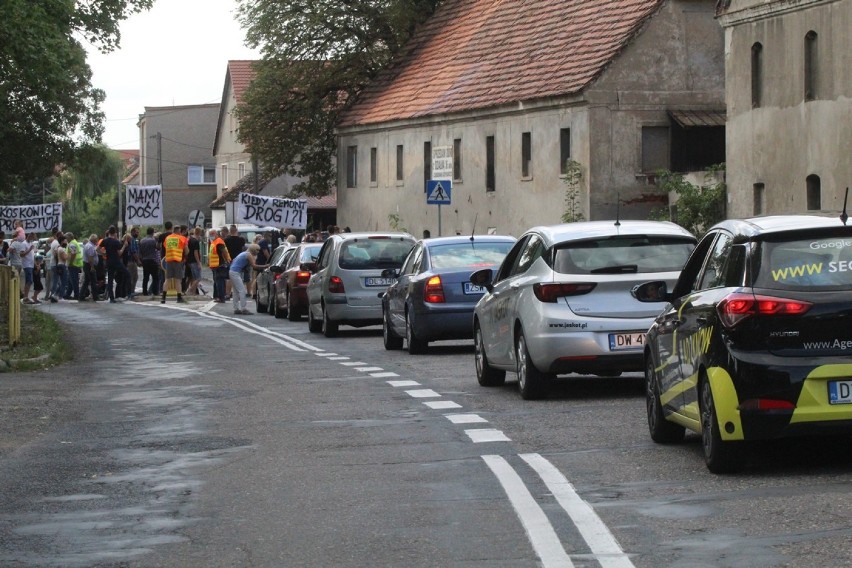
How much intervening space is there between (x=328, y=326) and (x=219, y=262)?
1691cm

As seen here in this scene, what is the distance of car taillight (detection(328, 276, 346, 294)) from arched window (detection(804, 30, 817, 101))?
1431 cm

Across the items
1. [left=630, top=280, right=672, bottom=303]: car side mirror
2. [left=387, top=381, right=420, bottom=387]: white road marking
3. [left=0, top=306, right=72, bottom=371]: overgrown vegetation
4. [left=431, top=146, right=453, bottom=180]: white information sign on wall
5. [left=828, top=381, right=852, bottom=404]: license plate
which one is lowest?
[left=387, top=381, right=420, bottom=387]: white road marking

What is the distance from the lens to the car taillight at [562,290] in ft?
50.4

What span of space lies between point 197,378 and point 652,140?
96.9ft

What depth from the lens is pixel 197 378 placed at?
20297mm

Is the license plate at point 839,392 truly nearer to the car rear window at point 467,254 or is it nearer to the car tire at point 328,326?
the car rear window at point 467,254

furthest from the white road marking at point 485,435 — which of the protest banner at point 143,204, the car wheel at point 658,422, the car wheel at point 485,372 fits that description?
the protest banner at point 143,204

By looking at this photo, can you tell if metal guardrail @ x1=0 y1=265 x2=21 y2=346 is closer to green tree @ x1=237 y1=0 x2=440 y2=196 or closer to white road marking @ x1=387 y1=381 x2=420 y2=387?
white road marking @ x1=387 y1=381 x2=420 y2=387

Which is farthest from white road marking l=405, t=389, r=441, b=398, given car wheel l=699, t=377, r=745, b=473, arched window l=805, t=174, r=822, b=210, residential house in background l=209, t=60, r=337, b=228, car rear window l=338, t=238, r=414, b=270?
residential house in background l=209, t=60, r=337, b=228

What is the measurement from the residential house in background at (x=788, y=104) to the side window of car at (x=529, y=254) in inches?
823

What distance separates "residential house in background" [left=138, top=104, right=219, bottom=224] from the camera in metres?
124

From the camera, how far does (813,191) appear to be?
1538 inches

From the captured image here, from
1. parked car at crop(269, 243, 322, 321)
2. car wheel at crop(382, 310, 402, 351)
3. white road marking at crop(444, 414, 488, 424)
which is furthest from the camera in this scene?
parked car at crop(269, 243, 322, 321)

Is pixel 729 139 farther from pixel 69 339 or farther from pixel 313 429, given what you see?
pixel 313 429
